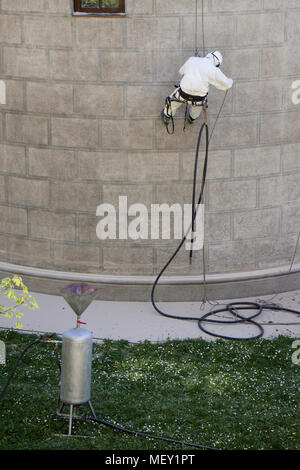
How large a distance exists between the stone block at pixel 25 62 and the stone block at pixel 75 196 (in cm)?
123

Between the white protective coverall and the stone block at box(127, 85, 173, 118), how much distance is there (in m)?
0.44

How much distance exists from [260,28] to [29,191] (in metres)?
3.16

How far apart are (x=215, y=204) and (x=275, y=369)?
227 cm

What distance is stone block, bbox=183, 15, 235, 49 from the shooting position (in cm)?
850

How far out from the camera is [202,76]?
317 inches

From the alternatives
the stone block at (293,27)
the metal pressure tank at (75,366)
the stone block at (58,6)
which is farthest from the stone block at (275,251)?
the metal pressure tank at (75,366)

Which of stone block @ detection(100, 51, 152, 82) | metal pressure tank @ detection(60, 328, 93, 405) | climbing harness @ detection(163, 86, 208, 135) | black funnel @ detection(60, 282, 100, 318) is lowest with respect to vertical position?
metal pressure tank @ detection(60, 328, 93, 405)

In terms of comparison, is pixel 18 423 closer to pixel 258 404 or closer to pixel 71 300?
pixel 71 300

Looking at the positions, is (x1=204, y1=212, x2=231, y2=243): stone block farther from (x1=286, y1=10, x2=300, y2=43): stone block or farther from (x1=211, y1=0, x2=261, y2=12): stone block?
(x1=211, y1=0, x2=261, y2=12): stone block

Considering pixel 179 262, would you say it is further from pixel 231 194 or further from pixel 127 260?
pixel 231 194

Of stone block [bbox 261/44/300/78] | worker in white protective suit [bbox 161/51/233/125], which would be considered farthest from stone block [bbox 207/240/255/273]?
stone block [bbox 261/44/300/78]

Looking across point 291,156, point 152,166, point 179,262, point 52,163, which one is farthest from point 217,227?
point 52,163

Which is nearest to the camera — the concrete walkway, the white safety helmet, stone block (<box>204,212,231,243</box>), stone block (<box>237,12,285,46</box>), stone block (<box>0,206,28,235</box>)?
the white safety helmet

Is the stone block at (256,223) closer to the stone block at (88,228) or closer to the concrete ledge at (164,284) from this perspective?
the concrete ledge at (164,284)
